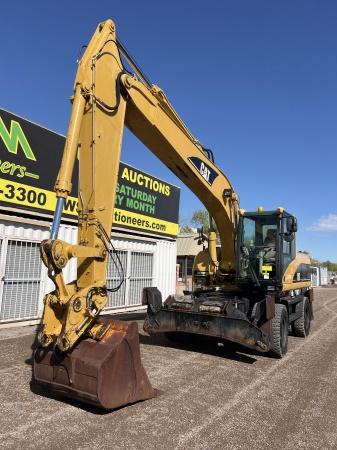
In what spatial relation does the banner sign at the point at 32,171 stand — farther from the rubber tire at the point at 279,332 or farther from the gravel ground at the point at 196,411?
the rubber tire at the point at 279,332

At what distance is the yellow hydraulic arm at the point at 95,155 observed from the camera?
15.8ft

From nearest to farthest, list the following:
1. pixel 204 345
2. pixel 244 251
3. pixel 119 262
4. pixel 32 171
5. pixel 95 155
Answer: pixel 95 155 → pixel 119 262 → pixel 204 345 → pixel 244 251 → pixel 32 171

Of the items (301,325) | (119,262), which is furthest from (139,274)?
(119,262)

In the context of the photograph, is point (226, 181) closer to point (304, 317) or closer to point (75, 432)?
point (304, 317)

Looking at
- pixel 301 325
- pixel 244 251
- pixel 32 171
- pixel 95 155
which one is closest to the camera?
pixel 95 155

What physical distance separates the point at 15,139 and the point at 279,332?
25.6 feet

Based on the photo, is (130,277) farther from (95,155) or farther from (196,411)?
(196,411)

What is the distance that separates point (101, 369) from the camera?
4570 mm

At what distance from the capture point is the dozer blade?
461cm

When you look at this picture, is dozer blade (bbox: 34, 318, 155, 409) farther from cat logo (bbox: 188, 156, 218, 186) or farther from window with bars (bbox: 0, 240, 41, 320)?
window with bars (bbox: 0, 240, 41, 320)

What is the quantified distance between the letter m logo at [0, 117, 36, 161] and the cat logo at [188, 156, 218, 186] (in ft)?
16.0

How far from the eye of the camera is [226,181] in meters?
9.71

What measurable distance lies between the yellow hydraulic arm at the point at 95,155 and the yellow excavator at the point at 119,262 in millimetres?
15

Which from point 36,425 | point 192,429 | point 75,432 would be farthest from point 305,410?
point 36,425
